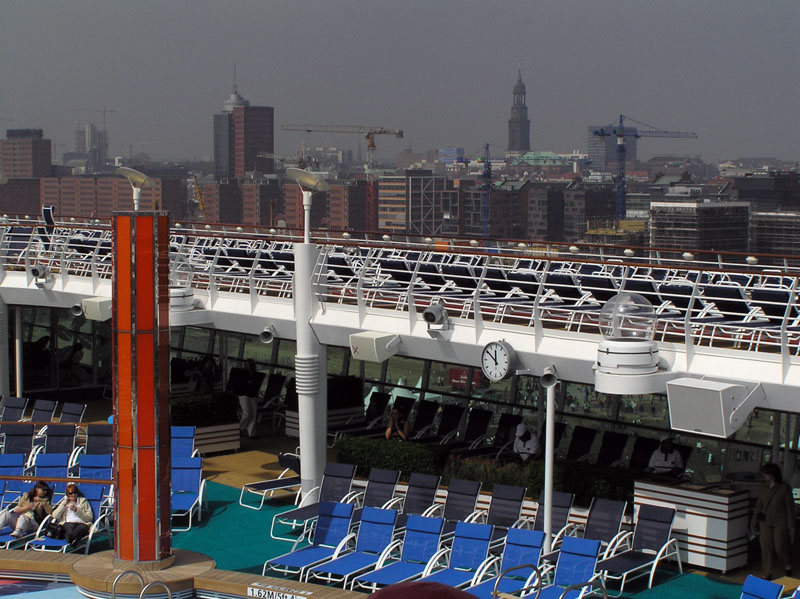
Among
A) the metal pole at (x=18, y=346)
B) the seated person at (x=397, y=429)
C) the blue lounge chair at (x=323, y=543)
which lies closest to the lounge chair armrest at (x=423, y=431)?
the seated person at (x=397, y=429)

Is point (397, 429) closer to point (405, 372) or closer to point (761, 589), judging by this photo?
point (405, 372)

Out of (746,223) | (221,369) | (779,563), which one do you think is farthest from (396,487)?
(746,223)

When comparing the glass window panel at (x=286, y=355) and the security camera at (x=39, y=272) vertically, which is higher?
the security camera at (x=39, y=272)

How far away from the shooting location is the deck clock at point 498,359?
39.8ft

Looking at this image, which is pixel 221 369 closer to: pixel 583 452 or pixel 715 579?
pixel 583 452

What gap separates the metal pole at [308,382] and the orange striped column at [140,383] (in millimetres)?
3862

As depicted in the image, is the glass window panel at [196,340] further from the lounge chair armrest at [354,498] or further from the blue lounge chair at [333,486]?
the lounge chair armrest at [354,498]

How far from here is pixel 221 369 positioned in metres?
21.1

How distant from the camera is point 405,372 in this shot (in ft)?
60.8

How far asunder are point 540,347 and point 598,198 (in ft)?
625

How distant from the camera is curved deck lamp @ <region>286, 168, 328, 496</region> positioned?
13.3 m

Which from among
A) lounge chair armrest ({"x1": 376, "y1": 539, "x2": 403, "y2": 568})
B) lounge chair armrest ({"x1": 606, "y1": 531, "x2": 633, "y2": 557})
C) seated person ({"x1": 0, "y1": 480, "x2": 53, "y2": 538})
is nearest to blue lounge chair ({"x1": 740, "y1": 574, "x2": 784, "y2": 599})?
lounge chair armrest ({"x1": 606, "y1": 531, "x2": 633, "y2": 557})

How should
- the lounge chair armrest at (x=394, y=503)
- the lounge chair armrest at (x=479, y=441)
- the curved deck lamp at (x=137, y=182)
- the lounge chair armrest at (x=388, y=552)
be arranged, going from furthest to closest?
the curved deck lamp at (x=137, y=182) < the lounge chair armrest at (x=479, y=441) < the lounge chair armrest at (x=394, y=503) < the lounge chair armrest at (x=388, y=552)

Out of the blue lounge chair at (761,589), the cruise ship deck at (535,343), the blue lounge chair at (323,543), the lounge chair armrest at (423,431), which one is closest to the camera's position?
the blue lounge chair at (761,589)
